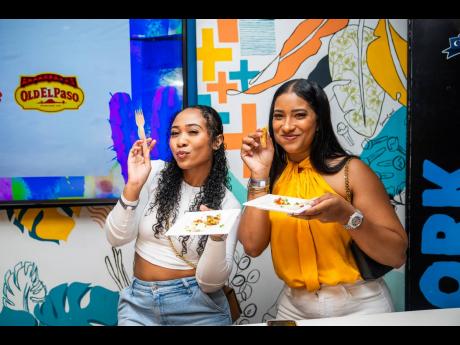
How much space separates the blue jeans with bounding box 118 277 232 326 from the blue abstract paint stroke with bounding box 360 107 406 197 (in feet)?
4.21

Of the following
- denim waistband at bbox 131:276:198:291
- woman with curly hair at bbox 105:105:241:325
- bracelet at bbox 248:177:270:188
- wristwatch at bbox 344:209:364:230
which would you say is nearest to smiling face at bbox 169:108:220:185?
woman with curly hair at bbox 105:105:241:325

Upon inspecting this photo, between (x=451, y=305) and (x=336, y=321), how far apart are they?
4.26 ft

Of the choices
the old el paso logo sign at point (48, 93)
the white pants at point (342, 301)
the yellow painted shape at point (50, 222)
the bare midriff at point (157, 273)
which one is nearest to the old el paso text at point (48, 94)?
the old el paso logo sign at point (48, 93)

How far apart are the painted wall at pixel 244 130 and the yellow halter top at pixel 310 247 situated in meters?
0.71

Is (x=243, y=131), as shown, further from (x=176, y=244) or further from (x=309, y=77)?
(x=176, y=244)

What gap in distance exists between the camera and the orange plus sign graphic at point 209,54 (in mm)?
2373

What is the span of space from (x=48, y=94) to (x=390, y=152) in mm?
1927

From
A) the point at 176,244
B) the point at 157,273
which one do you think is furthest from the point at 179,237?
the point at 157,273

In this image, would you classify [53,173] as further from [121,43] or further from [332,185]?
[332,185]

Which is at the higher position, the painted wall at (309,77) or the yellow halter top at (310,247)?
the painted wall at (309,77)

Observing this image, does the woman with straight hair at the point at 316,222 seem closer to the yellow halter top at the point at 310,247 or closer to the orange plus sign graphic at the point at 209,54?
the yellow halter top at the point at 310,247

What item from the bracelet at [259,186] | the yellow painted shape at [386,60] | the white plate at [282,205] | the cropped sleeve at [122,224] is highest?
the yellow painted shape at [386,60]

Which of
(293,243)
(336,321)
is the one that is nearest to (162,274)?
(293,243)

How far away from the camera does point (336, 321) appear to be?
141cm
